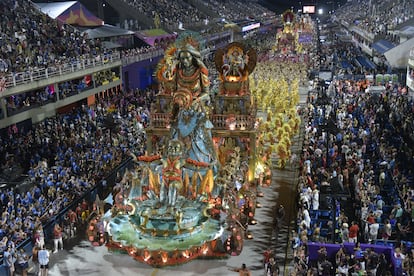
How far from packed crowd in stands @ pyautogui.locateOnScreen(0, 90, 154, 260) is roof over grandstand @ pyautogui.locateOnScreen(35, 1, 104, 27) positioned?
38.8 ft

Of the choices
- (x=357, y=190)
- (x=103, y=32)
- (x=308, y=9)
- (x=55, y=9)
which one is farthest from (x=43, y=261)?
(x=308, y=9)

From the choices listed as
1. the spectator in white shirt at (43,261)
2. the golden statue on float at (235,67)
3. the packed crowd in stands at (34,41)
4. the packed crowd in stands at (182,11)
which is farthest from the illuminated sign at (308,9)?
the spectator in white shirt at (43,261)

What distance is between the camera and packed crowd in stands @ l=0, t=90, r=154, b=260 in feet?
49.8

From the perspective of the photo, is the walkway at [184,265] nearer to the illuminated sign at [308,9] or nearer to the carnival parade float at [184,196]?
the carnival parade float at [184,196]

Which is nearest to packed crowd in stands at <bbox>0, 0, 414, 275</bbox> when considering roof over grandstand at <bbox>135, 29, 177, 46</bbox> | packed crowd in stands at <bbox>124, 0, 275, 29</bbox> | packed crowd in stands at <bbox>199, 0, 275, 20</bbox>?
roof over grandstand at <bbox>135, 29, 177, 46</bbox>

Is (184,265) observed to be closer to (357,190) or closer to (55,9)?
(357,190)

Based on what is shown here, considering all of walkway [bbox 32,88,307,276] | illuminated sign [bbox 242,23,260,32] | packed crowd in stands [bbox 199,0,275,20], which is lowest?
walkway [bbox 32,88,307,276]

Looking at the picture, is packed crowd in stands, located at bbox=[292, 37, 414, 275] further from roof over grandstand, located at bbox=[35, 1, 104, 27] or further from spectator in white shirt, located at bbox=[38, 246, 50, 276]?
roof over grandstand, located at bbox=[35, 1, 104, 27]

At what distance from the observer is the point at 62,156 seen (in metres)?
20.5

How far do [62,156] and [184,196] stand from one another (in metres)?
8.36

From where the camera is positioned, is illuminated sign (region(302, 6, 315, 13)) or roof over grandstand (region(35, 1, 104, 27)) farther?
illuminated sign (region(302, 6, 315, 13))

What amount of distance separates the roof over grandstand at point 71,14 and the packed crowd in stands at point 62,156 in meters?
11.8

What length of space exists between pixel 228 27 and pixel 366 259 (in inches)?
2300

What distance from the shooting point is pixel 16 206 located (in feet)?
52.5
